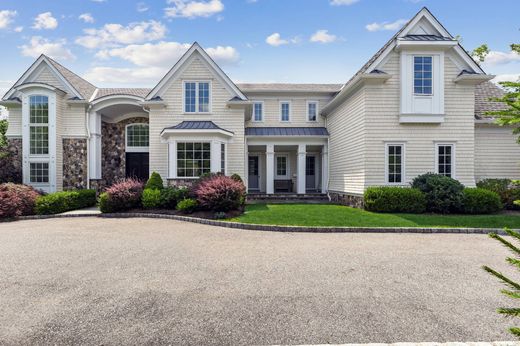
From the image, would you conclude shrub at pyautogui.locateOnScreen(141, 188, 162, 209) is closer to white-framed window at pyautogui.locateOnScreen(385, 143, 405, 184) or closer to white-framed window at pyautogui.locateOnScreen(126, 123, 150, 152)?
white-framed window at pyautogui.locateOnScreen(126, 123, 150, 152)

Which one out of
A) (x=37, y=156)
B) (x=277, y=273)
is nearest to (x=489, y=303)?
(x=277, y=273)

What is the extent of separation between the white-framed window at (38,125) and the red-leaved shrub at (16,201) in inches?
149

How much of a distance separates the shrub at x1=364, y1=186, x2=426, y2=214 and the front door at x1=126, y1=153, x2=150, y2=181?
563 inches

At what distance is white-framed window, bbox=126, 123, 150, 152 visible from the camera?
60.9 feet

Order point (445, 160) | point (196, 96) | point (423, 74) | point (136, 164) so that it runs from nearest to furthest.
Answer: point (423, 74) → point (445, 160) → point (196, 96) → point (136, 164)

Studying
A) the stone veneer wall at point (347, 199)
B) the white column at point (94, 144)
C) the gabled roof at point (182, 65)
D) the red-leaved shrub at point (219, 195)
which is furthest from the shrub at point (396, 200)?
the white column at point (94, 144)

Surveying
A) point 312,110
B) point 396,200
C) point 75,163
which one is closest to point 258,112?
point 312,110

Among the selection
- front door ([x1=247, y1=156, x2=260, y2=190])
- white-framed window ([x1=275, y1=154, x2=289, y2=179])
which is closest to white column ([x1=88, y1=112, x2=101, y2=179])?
front door ([x1=247, y1=156, x2=260, y2=190])

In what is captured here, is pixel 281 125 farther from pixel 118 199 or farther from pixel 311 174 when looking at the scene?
pixel 118 199

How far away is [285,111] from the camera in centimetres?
2034

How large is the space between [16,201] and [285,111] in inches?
637

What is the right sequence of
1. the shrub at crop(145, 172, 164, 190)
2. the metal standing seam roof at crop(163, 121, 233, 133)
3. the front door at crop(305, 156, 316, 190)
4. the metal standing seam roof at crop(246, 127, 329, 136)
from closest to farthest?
the shrub at crop(145, 172, 164, 190) → the metal standing seam roof at crop(163, 121, 233, 133) → the metal standing seam roof at crop(246, 127, 329, 136) → the front door at crop(305, 156, 316, 190)

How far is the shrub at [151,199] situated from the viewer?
1273 centimetres

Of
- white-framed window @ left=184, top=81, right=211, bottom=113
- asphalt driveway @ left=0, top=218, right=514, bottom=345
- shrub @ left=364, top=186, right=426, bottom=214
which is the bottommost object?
asphalt driveway @ left=0, top=218, right=514, bottom=345
